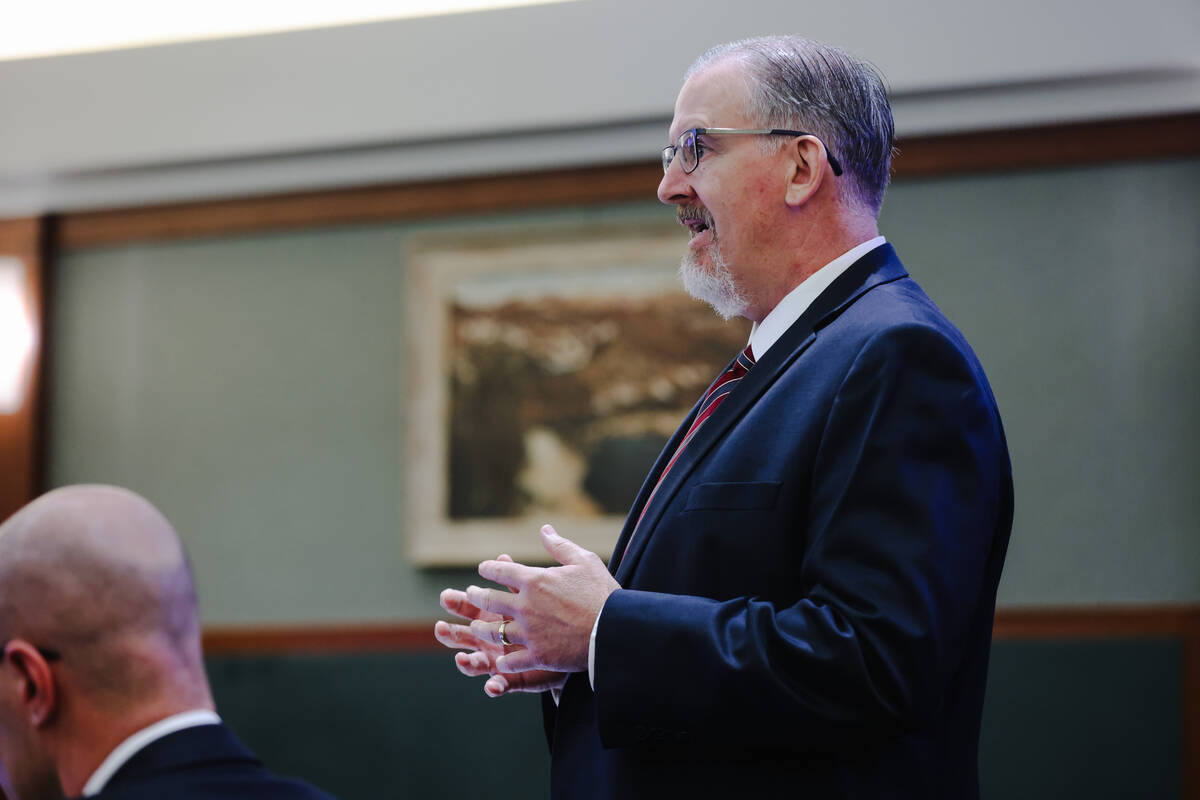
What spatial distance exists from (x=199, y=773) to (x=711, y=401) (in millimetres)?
770

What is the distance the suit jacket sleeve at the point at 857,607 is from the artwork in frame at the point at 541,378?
2.67 m

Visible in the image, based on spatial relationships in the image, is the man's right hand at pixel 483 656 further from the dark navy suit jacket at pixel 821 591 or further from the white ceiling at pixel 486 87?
the white ceiling at pixel 486 87

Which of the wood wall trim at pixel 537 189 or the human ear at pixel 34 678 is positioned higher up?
the wood wall trim at pixel 537 189

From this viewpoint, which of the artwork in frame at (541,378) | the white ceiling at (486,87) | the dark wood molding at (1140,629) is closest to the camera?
the dark wood molding at (1140,629)

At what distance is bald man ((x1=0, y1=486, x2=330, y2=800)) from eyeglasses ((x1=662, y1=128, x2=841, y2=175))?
0.86 meters

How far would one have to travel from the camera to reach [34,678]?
1.30 meters

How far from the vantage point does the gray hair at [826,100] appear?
158cm

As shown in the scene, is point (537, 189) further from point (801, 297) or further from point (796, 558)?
point (796, 558)

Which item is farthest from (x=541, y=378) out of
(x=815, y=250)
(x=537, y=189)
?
(x=815, y=250)

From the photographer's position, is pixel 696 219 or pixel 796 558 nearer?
pixel 796 558

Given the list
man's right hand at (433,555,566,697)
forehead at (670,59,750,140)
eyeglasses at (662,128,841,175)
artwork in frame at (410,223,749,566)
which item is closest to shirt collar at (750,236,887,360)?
eyeglasses at (662,128,841,175)

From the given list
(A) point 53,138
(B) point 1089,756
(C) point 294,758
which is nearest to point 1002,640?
(B) point 1089,756

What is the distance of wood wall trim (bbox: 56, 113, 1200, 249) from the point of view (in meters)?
3.75

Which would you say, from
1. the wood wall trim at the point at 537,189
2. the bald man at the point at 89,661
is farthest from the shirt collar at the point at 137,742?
the wood wall trim at the point at 537,189
